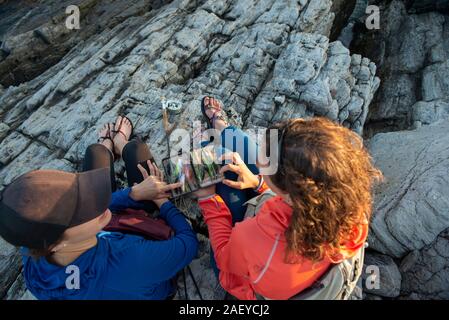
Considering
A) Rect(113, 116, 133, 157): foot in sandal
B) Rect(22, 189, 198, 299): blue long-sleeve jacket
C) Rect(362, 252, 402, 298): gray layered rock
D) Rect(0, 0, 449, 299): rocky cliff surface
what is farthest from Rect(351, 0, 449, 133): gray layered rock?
Rect(22, 189, 198, 299): blue long-sleeve jacket

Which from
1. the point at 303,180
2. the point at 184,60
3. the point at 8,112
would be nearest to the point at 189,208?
the point at 303,180

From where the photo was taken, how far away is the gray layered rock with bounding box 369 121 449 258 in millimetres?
4539

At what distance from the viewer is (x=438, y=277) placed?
4.48 meters

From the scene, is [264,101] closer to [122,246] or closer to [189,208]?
[189,208]

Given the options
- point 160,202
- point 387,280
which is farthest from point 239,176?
point 387,280

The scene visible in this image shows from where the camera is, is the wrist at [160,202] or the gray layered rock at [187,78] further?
the gray layered rock at [187,78]

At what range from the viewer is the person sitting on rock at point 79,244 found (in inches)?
105

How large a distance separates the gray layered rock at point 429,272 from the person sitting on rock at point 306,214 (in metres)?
2.06

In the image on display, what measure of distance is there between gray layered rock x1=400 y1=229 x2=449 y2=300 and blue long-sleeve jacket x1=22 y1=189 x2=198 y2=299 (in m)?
3.14

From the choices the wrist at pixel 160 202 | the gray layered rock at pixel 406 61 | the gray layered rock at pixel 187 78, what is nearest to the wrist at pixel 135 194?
the wrist at pixel 160 202

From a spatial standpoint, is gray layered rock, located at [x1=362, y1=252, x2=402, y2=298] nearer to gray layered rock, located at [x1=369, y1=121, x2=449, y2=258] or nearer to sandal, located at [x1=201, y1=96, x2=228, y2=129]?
gray layered rock, located at [x1=369, y1=121, x2=449, y2=258]

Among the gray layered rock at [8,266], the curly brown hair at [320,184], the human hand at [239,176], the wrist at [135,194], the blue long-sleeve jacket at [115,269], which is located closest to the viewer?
the curly brown hair at [320,184]

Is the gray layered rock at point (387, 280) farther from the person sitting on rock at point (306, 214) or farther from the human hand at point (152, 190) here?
the human hand at point (152, 190)

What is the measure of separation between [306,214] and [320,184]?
0.29m
